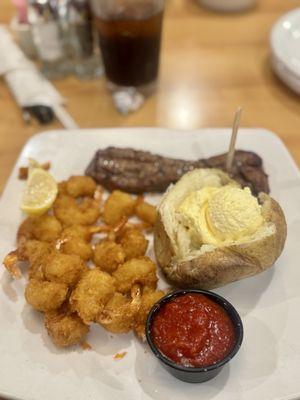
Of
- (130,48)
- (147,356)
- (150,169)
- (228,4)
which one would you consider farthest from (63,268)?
(228,4)

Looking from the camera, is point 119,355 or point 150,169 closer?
point 119,355

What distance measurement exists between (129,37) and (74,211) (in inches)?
47.4

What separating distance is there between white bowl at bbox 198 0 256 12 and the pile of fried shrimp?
2.31m

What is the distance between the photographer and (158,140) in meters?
2.43

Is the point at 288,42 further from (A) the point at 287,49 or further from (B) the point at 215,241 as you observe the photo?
(B) the point at 215,241

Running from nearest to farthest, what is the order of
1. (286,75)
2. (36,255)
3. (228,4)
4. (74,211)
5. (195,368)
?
(195,368) < (36,255) < (74,211) < (286,75) < (228,4)

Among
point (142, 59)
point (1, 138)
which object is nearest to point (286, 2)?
point (142, 59)

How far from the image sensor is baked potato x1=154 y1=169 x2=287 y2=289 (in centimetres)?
165

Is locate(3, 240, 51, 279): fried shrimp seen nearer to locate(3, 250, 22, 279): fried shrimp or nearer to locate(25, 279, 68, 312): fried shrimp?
locate(3, 250, 22, 279): fried shrimp

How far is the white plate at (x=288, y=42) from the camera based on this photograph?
2.78 meters

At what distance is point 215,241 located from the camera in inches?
68.0

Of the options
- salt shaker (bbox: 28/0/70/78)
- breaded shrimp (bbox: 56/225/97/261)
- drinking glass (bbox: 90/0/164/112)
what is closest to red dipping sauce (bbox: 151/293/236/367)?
breaded shrimp (bbox: 56/225/97/261)

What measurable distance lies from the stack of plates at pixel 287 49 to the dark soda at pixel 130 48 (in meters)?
0.79

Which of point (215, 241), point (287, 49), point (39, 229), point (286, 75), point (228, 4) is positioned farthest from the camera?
point (228, 4)
